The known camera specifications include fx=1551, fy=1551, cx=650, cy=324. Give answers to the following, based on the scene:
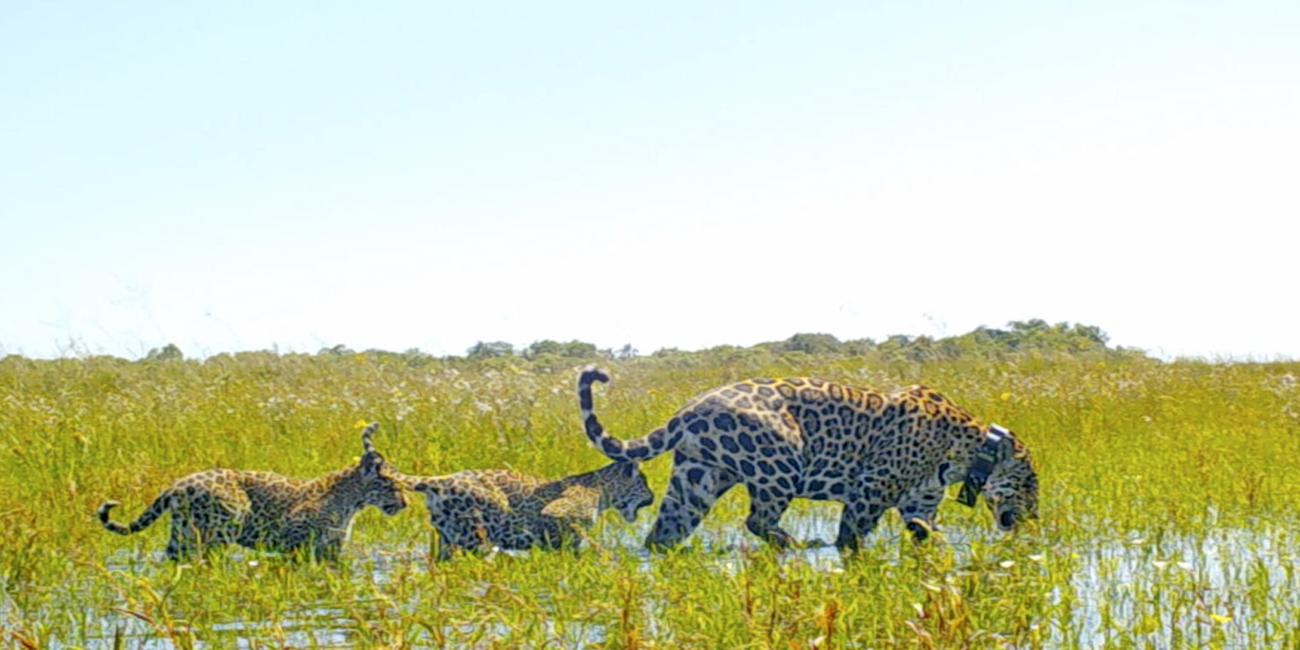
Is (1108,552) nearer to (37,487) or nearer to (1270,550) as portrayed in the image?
(1270,550)

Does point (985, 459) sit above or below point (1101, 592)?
above

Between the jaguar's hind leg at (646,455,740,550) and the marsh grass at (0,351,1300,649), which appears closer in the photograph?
the marsh grass at (0,351,1300,649)

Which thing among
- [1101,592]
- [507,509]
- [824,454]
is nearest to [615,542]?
[507,509]

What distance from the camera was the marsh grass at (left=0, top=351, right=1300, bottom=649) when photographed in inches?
226

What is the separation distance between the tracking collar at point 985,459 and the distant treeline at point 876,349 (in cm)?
1474

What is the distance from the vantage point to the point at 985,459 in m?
9.27

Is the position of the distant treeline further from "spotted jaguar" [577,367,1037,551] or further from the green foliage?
"spotted jaguar" [577,367,1037,551]

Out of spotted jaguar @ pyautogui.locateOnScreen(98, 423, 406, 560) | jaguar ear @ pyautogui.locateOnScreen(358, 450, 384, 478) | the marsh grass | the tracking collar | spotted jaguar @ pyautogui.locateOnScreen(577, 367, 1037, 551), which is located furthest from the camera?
the tracking collar

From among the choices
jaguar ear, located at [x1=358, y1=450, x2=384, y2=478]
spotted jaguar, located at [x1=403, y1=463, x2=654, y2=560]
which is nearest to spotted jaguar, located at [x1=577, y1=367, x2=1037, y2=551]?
spotted jaguar, located at [x1=403, y1=463, x2=654, y2=560]

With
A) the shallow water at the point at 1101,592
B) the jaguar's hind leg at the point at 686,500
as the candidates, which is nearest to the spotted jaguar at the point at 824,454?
the jaguar's hind leg at the point at 686,500

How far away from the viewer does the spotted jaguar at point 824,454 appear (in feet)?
28.7

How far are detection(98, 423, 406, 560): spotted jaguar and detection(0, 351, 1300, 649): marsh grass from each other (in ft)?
0.57

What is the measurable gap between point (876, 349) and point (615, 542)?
21.8 metres

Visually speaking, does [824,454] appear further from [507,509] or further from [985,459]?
[507,509]
